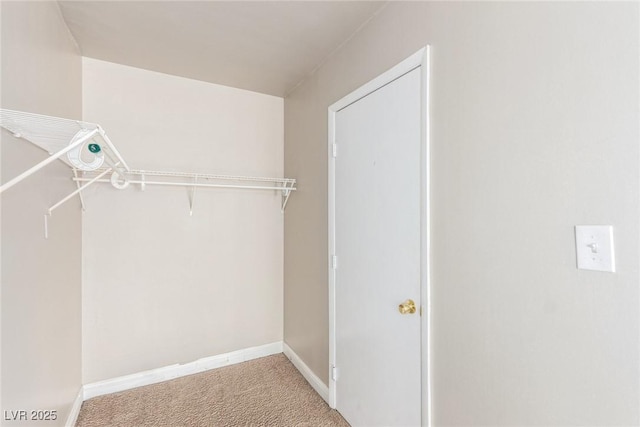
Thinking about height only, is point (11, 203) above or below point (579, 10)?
below

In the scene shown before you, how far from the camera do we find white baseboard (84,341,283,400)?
7.32ft

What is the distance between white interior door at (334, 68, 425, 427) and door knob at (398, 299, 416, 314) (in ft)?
0.06

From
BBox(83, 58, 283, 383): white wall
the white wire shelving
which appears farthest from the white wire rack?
BBox(83, 58, 283, 383): white wall

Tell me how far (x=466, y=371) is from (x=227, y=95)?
262 centimetres

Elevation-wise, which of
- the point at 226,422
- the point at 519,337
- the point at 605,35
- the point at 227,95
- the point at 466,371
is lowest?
the point at 226,422

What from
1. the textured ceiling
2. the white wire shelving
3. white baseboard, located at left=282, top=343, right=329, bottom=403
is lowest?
white baseboard, located at left=282, top=343, right=329, bottom=403

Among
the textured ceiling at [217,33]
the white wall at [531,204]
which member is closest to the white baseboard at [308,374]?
the white wall at [531,204]

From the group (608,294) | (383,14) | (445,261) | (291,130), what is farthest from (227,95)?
(608,294)

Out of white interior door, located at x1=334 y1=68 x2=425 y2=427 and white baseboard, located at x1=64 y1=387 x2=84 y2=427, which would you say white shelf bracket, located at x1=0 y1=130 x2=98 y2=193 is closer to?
white interior door, located at x1=334 y1=68 x2=425 y2=427

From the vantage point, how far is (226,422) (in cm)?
195

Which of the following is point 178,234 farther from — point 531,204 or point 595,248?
point 595,248

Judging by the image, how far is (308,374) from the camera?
95.0 inches

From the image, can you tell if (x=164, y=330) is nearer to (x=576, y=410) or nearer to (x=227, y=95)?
(x=227, y=95)

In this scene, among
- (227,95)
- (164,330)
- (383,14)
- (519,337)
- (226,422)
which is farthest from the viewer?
(227,95)
